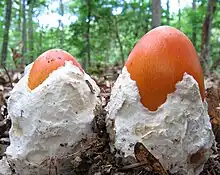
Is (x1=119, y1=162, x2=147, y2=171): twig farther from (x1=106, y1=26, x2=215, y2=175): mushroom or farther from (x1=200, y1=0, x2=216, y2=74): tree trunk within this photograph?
(x1=200, y1=0, x2=216, y2=74): tree trunk

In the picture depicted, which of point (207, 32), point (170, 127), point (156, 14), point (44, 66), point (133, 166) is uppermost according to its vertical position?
point (156, 14)

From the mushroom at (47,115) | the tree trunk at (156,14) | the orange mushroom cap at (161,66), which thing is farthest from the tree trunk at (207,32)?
the mushroom at (47,115)

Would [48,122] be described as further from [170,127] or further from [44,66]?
[170,127]

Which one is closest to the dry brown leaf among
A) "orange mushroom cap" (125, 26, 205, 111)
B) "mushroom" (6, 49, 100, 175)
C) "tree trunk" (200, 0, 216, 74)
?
"orange mushroom cap" (125, 26, 205, 111)

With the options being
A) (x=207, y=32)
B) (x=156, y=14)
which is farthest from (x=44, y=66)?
(x=207, y=32)

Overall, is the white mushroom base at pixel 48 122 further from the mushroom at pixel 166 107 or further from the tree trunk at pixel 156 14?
the tree trunk at pixel 156 14

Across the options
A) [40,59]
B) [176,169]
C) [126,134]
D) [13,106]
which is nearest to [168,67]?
[126,134]
